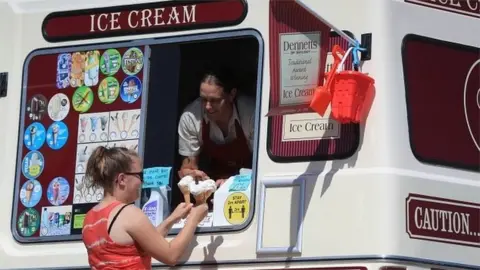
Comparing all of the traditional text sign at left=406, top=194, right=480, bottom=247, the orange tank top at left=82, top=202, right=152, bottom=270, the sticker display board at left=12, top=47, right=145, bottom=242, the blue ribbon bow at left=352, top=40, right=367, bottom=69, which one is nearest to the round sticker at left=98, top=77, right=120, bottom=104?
the sticker display board at left=12, top=47, right=145, bottom=242

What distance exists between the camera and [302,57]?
6094 mm

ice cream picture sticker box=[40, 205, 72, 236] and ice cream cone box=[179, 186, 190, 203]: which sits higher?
ice cream cone box=[179, 186, 190, 203]

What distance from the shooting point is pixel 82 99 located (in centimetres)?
674

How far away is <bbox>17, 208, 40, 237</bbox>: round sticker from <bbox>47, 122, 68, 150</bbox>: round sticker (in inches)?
13.5

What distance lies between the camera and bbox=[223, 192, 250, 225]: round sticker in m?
6.18

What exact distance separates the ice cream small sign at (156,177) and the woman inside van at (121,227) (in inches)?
29.6

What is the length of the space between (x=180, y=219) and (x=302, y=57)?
0.93 meters

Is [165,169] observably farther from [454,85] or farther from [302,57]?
[454,85]

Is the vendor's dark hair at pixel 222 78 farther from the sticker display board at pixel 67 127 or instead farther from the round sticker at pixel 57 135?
the round sticker at pixel 57 135

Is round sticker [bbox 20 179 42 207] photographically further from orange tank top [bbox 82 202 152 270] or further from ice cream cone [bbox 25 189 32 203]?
orange tank top [bbox 82 202 152 270]

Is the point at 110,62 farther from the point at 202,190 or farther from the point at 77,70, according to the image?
the point at 202,190

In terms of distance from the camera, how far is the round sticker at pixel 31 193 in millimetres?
6754

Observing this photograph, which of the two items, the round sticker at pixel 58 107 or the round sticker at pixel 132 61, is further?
the round sticker at pixel 58 107

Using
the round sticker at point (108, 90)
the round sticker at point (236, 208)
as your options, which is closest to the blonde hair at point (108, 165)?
the round sticker at point (236, 208)
